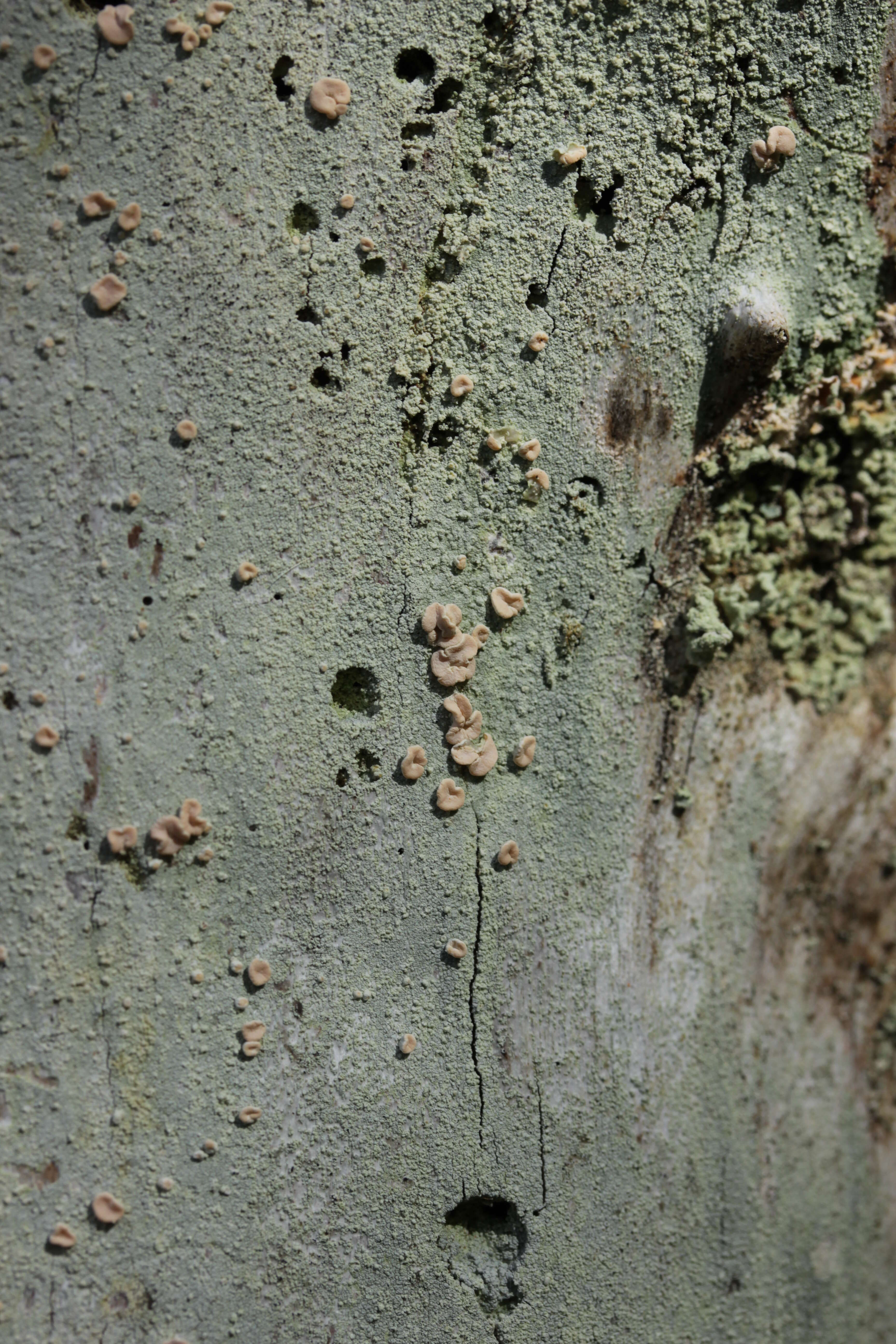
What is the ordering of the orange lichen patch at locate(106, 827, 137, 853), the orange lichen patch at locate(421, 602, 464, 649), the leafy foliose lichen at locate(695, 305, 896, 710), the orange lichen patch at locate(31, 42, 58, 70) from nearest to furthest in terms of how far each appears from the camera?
the orange lichen patch at locate(31, 42, 58, 70)
the orange lichen patch at locate(106, 827, 137, 853)
the orange lichen patch at locate(421, 602, 464, 649)
the leafy foliose lichen at locate(695, 305, 896, 710)

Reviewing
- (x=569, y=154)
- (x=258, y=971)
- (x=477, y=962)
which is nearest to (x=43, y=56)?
(x=569, y=154)

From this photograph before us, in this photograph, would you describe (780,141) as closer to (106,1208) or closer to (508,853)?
(508,853)

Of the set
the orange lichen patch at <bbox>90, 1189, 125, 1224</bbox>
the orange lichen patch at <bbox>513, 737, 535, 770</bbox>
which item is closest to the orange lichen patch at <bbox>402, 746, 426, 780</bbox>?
the orange lichen patch at <bbox>513, 737, 535, 770</bbox>

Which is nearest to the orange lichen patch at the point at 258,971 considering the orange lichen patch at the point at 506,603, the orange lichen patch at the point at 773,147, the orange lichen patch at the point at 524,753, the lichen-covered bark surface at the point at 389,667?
the lichen-covered bark surface at the point at 389,667

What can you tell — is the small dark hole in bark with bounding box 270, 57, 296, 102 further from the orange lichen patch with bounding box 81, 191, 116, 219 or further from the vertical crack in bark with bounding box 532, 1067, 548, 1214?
the vertical crack in bark with bounding box 532, 1067, 548, 1214

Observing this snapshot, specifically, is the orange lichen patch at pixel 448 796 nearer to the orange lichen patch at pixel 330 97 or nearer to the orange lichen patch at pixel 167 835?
the orange lichen patch at pixel 167 835

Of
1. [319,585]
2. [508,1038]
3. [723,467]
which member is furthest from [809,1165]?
[319,585]

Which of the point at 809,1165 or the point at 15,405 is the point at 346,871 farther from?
the point at 809,1165
